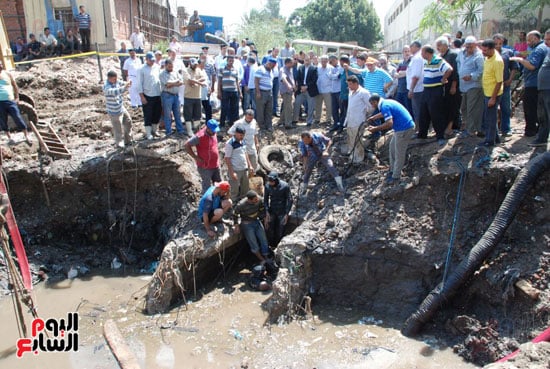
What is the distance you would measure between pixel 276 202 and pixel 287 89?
4102 mm

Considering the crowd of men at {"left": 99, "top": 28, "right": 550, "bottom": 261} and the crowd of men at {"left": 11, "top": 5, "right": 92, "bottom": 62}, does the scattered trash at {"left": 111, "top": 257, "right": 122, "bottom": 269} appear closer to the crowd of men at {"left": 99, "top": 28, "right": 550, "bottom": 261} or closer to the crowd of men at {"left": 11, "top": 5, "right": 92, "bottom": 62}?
the crowd of men at {"left": 99, "top": 28, "right": 550, "bottom": 261}

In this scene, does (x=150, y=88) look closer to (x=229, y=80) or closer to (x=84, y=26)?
(x=229, y=80)

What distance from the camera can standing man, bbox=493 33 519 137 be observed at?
31.0 feet

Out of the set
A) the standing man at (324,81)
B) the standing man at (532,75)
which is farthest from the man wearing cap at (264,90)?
the standing man at (532,75)

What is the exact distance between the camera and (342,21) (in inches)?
1811

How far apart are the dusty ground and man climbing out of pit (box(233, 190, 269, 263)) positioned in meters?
0.96

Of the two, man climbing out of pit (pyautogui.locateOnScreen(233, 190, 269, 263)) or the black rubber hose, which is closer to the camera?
the black rubber hose

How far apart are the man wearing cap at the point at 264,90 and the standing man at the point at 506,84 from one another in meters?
5.57

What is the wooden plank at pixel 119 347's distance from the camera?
26.1ft

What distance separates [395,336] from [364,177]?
3.55m

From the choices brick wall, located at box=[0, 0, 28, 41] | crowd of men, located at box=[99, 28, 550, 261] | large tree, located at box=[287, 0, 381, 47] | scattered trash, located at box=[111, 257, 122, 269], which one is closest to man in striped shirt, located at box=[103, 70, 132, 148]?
crowd of men, located at box=[99, 28, 550, 261]

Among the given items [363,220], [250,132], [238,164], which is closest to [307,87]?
[250,132]

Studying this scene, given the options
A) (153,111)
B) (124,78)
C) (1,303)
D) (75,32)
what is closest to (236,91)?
(153,111)

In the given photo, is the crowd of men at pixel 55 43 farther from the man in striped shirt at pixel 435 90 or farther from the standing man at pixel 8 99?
the man in striped shirt at pixel 435 90
